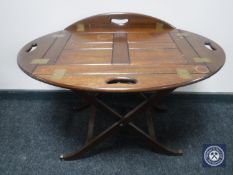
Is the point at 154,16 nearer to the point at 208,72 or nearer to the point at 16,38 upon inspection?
the point at 208,72

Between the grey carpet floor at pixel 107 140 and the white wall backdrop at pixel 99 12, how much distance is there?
48 cm

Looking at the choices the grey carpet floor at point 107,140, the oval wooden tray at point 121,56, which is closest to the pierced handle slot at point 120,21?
the oval wooden tray at point 121,56

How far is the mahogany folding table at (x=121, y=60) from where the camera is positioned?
1041 millimetres

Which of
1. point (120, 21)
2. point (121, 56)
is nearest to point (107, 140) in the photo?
point (121, 56)

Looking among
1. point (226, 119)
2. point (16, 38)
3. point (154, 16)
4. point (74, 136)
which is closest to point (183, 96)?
point (226, 119)

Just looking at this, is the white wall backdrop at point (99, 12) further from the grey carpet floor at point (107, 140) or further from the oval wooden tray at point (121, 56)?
the grey carpet floor at point (107, 140)

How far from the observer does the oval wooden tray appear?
104 centimetres

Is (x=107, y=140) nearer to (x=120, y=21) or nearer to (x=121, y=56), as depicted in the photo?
(x=121, y=56)

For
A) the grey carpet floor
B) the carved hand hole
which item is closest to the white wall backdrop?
the carved hand hole

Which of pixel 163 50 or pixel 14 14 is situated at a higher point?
pixel 14 14

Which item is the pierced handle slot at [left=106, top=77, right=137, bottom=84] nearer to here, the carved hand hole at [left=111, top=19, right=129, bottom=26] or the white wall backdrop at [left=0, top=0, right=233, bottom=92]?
the carved hand hole at [left=111, top=19, right=129, bottom=26]

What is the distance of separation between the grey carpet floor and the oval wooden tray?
595 mm

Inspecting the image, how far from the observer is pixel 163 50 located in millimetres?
1354

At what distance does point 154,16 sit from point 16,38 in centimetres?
102
